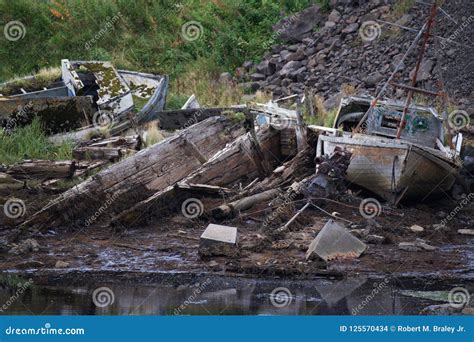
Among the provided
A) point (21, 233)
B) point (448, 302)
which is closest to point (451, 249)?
point (448, 302)

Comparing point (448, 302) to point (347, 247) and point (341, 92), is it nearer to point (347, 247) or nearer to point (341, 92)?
point (347, 247)

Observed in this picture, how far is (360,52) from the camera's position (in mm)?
24531

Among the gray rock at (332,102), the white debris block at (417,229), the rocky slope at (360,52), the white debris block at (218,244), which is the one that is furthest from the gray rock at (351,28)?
the white debris block at (218,244)

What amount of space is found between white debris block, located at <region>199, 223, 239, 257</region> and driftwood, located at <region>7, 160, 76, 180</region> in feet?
14.3

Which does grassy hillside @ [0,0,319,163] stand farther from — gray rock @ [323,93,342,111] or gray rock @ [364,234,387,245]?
gray rock @ [364,234,387,245]

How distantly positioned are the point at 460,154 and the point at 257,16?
12.8 metres

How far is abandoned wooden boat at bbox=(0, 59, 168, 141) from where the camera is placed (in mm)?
19094

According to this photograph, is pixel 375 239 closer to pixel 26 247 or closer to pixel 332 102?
pixel 26 247

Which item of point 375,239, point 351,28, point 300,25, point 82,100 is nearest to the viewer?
point 375,239

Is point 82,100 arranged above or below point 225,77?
above

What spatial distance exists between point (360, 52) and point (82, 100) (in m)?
8.41

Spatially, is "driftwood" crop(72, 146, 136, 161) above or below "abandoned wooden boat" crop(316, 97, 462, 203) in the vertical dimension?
below

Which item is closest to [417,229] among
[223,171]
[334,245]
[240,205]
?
[334,245]

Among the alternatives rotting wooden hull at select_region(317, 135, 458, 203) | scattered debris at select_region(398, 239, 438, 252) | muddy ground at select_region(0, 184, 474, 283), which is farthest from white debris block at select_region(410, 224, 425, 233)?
rotting wooden hull at select_region(317, 135, 458, 203)
